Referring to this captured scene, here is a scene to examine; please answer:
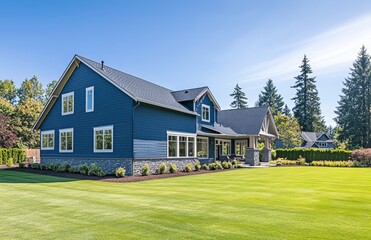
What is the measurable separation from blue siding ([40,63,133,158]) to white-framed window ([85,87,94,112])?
0.28 m

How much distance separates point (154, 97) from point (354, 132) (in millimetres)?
45344

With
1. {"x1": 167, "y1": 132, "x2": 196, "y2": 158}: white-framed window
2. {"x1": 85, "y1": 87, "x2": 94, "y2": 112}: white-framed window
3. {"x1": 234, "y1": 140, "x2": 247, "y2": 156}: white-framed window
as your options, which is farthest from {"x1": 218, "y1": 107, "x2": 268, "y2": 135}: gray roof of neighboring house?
{"x1": 85, "y1": 87, "x2": 94, "y2": 112}: white-framed window

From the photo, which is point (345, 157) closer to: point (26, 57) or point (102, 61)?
point (102, 61)

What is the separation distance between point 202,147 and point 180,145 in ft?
14.4

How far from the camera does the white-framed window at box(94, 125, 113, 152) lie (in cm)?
1839

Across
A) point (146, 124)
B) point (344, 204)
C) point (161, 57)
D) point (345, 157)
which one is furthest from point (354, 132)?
point (344, 204)

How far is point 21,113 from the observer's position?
39281mm

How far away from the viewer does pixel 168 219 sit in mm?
6230

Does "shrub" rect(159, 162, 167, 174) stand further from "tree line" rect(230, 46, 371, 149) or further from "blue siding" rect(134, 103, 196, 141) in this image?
"tree line" rect(230, 46, 371, 149)

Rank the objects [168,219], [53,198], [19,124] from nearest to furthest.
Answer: [168,219]
[53,198]
[19,124]

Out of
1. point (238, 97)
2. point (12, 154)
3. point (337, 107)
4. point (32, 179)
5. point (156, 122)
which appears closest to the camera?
point (32, 179)

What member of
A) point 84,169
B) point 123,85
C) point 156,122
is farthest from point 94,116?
point 156,122

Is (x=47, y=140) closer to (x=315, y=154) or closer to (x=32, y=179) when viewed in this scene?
(x=32, y=179)

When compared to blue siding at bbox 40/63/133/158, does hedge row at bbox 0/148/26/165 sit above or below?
below
